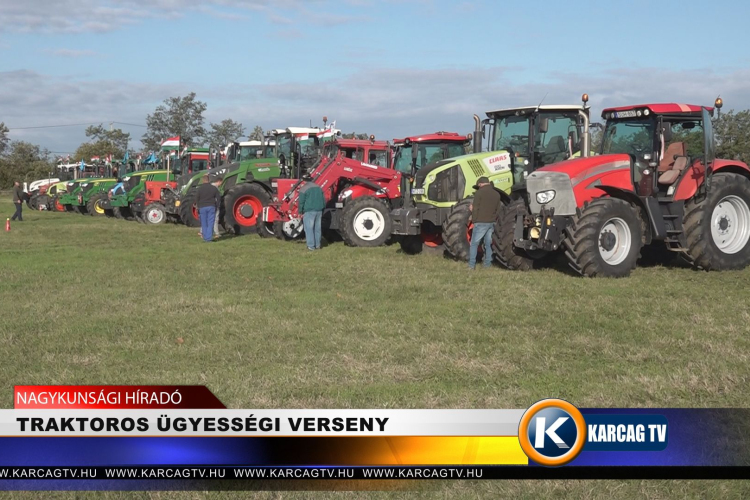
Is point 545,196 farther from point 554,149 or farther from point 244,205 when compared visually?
point 244,205

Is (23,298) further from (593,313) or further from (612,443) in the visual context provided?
(612,443)

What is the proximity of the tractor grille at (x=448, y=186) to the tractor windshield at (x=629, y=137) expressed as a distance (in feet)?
9.23

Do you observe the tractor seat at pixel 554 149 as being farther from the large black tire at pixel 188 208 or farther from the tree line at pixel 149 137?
the tree line at pixel 149 137

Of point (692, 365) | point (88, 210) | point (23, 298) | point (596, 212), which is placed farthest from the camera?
point (88, 210)

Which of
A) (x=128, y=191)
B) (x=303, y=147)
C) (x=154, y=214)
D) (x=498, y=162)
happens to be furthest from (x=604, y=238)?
(x=128, y=191)

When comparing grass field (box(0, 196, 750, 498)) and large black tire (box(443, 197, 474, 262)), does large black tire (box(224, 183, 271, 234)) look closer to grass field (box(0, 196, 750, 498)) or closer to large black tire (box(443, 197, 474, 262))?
grass field (box(0, 196, 750, 498))

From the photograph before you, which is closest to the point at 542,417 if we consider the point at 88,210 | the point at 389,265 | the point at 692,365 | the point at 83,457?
the point at 83,457

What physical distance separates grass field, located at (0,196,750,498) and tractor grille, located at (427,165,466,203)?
194cm

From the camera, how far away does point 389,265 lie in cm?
1434

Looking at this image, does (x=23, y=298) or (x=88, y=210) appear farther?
(x=88, y=210)

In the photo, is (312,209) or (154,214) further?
(154,214)

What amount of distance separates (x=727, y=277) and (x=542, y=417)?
9427mm

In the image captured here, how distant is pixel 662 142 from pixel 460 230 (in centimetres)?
354

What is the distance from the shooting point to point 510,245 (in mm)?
13430
